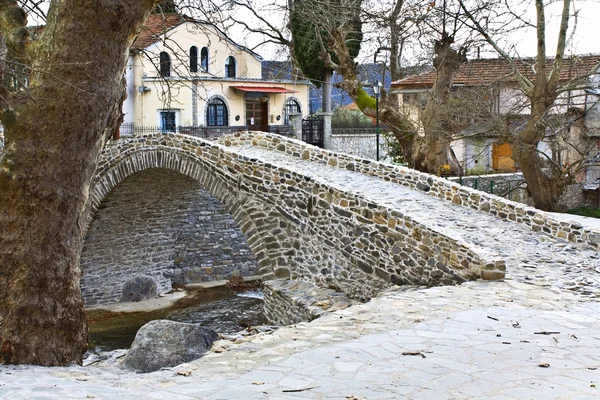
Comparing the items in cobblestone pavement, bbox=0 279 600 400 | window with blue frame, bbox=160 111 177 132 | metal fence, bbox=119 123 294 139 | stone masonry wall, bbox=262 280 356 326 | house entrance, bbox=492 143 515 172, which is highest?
window with blue frame, bbox=160 111 177 132

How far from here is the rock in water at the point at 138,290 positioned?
716 inches

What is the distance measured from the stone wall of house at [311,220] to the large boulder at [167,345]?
2.88m

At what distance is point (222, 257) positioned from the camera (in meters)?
20.9

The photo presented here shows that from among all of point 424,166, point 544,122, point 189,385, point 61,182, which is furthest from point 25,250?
point 424,166

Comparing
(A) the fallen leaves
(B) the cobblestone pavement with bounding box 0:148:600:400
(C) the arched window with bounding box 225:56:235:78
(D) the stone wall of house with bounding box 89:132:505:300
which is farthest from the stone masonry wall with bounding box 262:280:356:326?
(C) the arched window with bounding box 225:56:235:78

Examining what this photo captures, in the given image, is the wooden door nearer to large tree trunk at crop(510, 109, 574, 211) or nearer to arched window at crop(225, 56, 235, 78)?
arched window at crop(225, 56, 235, 78)

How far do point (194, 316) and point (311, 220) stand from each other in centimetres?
562

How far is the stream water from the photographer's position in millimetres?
14844

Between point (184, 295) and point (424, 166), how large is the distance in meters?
7.07

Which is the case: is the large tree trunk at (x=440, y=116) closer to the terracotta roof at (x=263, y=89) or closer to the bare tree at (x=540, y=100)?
the bare tree at (x=540, y=100)

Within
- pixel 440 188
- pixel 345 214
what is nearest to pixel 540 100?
pixel 440 188

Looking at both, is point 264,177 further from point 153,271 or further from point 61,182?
point 153,271

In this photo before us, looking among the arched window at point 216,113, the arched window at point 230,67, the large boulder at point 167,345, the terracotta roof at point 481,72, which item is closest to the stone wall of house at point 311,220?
the large boulder at point 167,345

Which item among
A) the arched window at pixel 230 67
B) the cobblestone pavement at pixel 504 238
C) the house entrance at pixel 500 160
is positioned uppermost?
the arched window at pixel 230 67
